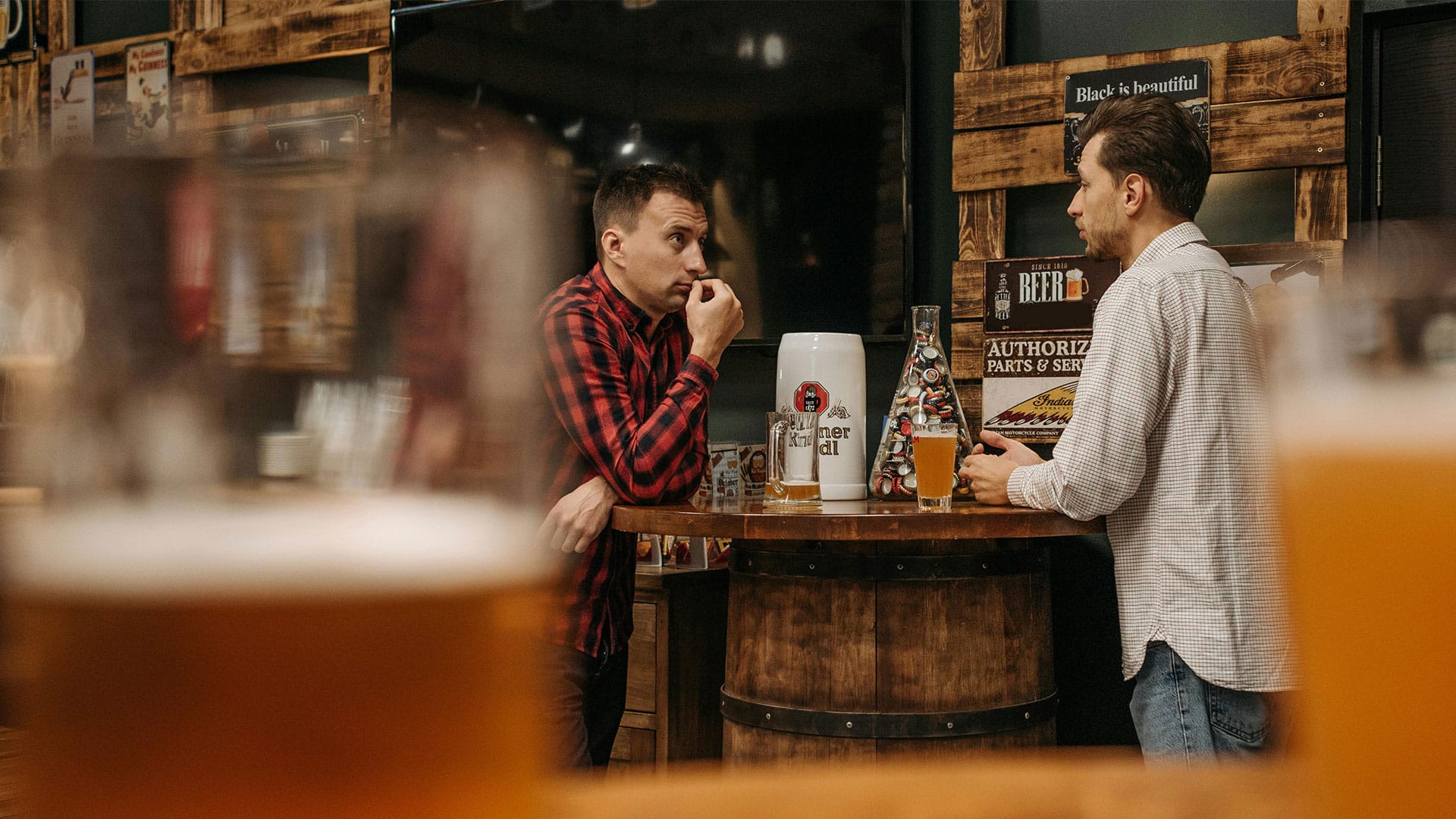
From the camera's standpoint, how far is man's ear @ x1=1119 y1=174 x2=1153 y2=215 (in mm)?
2338

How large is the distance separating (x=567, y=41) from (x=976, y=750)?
9.75 feet

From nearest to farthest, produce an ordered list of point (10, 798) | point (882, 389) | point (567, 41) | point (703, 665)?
point (10, 798), point (703, 665), point (882, 389), point (567, 41)

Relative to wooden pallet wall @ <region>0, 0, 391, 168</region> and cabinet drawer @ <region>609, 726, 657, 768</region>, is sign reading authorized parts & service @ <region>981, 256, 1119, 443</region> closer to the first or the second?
cabinet drawer @ <region>609, 726, 657, 768</region>

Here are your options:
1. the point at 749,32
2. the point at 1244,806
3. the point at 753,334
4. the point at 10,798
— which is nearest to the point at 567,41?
the point at 749,32

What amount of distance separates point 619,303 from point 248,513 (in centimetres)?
221

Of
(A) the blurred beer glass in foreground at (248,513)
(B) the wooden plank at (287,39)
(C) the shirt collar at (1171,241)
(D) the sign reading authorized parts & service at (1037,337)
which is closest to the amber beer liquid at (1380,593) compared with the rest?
(A) the blurred beer glass in foreground at (248,513)

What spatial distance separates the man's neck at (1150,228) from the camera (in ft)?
7.68

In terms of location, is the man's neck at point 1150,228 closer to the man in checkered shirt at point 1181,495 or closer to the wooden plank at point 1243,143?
the man in checkered shirt at point 1181,495

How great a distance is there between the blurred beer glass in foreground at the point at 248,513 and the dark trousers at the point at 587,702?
6.00ft

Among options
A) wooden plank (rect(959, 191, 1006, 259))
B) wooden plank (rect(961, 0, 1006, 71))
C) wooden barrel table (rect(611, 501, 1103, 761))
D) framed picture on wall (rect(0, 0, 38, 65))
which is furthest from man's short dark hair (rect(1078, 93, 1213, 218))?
framed picture on wall (rect(0, 0, 38, 65))

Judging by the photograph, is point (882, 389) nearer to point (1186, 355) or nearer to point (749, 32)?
point (749, 32)

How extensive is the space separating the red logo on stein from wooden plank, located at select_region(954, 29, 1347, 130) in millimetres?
1443

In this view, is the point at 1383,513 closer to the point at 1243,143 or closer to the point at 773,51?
the point at 1243,143

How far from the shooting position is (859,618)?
7.01ft
